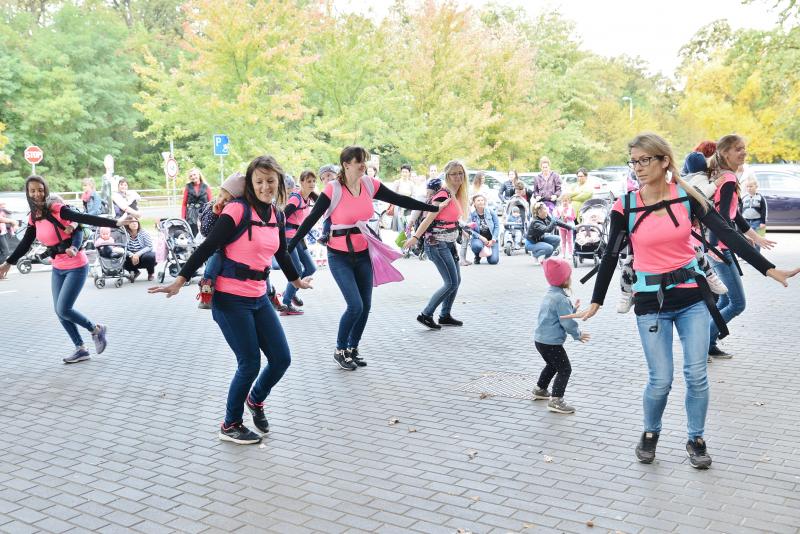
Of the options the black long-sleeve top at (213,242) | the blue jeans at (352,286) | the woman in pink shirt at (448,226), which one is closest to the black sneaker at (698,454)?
the black long-sleeve top at (213,242)

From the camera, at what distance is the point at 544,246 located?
16.1 meters

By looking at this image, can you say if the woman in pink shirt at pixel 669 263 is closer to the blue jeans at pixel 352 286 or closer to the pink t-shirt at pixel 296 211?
the blue jeans at pixel 352 286

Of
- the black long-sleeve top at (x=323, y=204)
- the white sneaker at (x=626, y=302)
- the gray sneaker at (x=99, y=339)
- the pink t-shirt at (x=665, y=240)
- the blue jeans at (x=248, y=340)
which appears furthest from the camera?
the gray sneaker at (x=99, y=339)

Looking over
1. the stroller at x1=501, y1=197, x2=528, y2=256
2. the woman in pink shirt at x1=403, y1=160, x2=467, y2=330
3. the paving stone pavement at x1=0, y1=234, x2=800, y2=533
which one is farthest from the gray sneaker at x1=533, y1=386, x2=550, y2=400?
the stroller at x1=501, y1=197, x2=528, y2=256

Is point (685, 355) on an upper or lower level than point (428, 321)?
upper

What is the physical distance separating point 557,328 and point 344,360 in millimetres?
2300

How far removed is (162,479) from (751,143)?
134 ft

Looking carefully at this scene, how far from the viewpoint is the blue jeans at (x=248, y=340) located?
5383mm

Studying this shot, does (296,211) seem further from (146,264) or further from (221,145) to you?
(221,145)

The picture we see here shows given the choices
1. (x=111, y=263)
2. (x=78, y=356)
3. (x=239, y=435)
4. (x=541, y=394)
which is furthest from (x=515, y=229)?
(x=239, y=435)

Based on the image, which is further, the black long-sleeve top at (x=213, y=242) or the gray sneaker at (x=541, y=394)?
the gray sneaker at (x=541, y=394)

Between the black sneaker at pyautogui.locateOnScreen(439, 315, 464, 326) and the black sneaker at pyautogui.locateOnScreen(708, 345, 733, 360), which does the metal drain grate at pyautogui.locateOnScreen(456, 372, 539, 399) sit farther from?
the black sneaker at pyautogui.locateOnScreen(439, 315, 464, 326)

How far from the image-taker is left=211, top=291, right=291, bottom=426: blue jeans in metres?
5.38

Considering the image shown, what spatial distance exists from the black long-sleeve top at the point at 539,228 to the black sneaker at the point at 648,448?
430 inches
